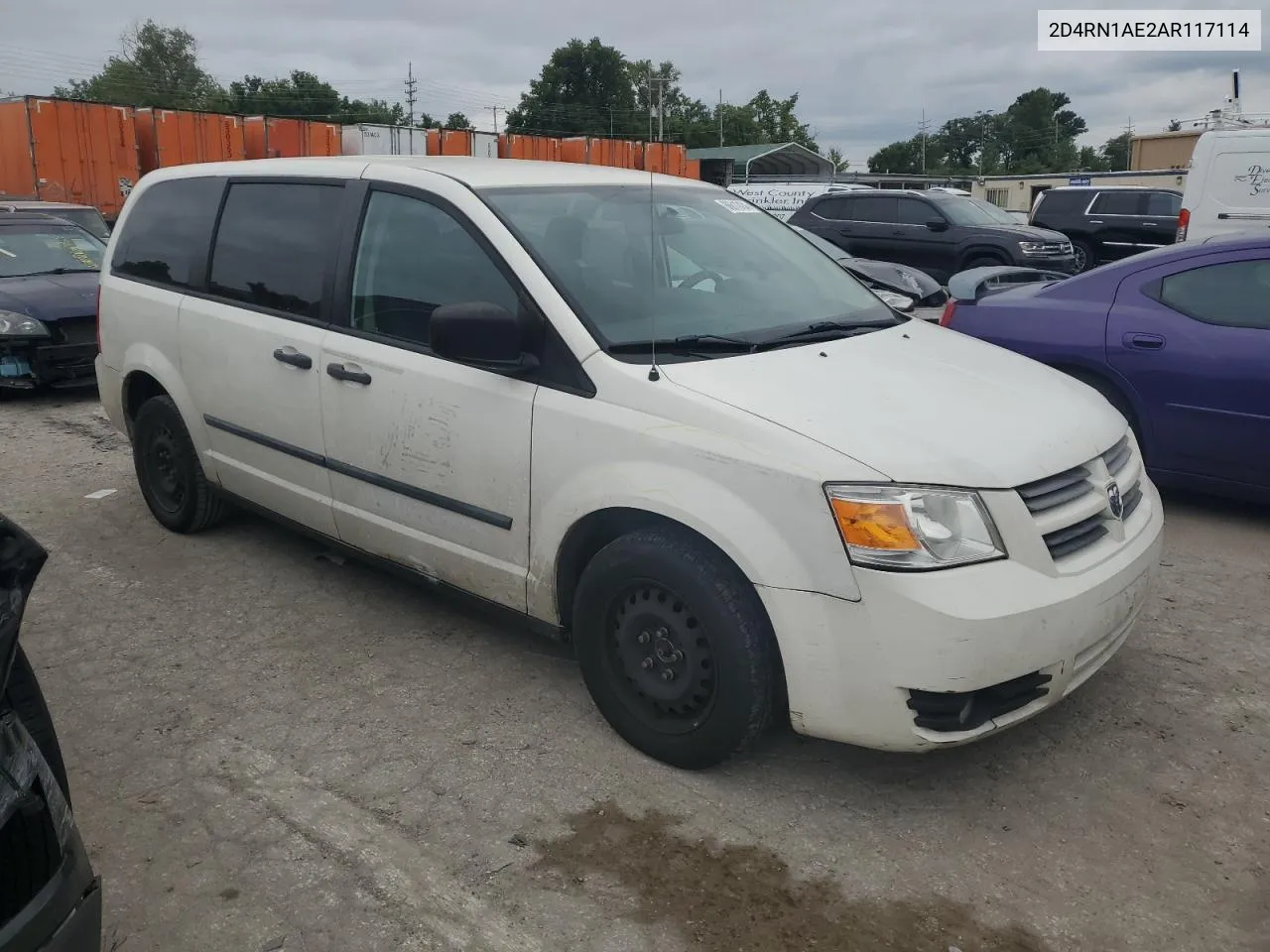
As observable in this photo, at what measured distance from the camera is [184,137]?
22.0 meters

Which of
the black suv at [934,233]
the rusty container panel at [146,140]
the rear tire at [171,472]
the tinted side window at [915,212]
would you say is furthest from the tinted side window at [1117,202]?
the rusty container panel at [146,140]

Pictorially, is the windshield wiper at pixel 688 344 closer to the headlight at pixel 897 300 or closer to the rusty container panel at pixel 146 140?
the headlight at pixel 897 300

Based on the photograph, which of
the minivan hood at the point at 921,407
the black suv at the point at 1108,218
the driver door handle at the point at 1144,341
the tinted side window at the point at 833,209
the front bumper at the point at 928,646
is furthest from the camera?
the black suv at the point at 1108,218

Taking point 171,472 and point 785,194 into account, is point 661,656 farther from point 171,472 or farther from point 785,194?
point 785,194

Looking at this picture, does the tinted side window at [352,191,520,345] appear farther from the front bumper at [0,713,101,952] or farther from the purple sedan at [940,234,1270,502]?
the purple sedan at [940,234,1270,502]

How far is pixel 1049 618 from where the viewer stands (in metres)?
2.74

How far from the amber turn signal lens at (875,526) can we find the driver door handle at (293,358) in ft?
7.38

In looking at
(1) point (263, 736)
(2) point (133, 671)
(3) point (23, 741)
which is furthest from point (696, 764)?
(2) point (133, 671)

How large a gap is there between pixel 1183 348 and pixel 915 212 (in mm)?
11915

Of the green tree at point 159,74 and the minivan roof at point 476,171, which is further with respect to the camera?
the green tree at point 159,74

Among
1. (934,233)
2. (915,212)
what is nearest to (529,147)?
(915,212)

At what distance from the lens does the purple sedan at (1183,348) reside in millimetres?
5035

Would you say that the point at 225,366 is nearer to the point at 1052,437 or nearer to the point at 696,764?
the point at 696,764

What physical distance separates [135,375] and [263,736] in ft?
8.26
